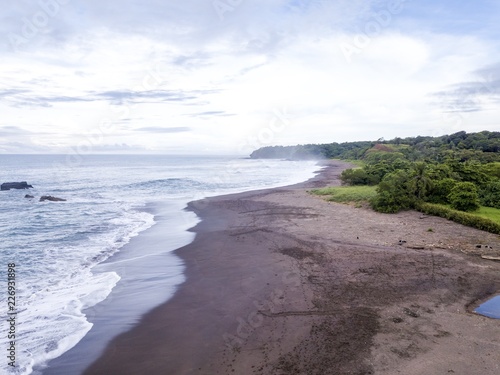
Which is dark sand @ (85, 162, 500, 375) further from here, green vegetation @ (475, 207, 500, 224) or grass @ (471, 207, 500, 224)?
grass @ (471, 207, 500, 224)

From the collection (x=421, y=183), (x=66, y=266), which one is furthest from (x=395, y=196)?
(x=66, y=266)

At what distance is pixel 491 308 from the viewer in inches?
520

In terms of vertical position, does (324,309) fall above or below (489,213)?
below

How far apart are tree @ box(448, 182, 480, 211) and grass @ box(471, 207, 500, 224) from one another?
1.98ft

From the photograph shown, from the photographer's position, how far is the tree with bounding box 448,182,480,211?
2827 centimetres

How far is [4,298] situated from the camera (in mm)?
14273

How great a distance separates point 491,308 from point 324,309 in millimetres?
6322

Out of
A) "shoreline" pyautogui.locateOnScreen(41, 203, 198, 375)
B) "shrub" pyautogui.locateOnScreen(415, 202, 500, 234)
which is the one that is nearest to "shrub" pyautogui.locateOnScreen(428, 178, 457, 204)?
"shrub" pyautogui.locateOnScreen(415, 202, 500, 234)

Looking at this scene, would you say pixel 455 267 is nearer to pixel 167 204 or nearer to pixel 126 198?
pixel 167 204

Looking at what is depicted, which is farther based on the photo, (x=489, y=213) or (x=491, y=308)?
(x=489, y=213)

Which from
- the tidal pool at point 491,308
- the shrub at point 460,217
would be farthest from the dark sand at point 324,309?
the shrub at point 460,217

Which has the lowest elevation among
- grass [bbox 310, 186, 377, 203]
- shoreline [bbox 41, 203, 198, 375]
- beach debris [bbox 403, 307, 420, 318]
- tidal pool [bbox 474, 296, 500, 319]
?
tidal pool [bbox 474, 296, 500, 319]

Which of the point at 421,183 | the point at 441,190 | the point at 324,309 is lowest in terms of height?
the point at 324,309

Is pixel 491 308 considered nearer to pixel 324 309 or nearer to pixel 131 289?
pixel 324 309
